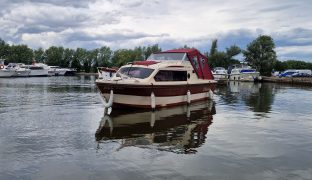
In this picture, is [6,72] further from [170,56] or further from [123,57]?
[170,56]

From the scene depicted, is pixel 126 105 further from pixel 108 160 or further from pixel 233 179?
pixel 233 179

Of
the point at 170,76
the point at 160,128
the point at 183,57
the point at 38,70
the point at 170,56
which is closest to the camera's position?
the point at 160,128

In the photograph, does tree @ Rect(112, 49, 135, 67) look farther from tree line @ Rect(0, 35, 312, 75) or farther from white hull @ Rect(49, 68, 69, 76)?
white hull @ Rect(49, 68, 69, 76)

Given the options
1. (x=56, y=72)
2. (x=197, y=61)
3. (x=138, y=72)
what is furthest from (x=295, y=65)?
(x=138, y=72)

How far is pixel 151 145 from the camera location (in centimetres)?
1337

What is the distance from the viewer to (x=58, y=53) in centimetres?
15150

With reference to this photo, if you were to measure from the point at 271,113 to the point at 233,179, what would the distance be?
13921mm

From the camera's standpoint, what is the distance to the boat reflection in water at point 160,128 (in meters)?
13.7

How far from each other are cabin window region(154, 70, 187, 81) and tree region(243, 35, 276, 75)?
6829cm

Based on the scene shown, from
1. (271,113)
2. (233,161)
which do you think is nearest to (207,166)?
(233,161)

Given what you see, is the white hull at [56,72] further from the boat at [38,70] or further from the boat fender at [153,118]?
the boat fender at [153,118]

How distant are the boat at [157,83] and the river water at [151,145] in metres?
0.90

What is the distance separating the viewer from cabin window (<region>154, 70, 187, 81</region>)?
74.0 ft

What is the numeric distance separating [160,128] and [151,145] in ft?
11.3
